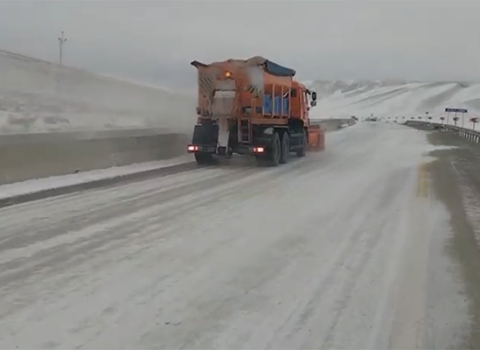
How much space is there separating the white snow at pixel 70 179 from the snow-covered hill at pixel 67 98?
24737 millimetres

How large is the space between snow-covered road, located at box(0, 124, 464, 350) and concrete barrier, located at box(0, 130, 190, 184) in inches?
86.3

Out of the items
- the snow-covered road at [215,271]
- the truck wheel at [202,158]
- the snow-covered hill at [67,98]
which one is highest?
the snow-covered hill at [67,98]

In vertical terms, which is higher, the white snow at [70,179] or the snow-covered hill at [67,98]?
the snow-covered hill at [67,98]

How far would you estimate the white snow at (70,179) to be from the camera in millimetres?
12266

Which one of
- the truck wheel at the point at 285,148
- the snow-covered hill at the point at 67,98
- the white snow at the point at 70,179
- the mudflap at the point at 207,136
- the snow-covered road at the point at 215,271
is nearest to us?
the snow-covered road at the point at 215,271

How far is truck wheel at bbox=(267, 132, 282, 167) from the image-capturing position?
64.8 ft

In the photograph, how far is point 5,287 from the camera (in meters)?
5.97

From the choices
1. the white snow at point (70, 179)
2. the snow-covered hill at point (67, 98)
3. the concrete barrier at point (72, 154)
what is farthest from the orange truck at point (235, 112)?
the snow-covered hill at point (67, 98)

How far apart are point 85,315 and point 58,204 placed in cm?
608

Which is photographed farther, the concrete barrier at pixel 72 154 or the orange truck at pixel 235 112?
the orange truck at pixel 235 112

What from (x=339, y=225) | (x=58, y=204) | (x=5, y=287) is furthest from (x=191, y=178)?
(x=5, y=287)

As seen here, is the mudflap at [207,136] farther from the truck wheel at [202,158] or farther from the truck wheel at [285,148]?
the truck wheel at [285,148]

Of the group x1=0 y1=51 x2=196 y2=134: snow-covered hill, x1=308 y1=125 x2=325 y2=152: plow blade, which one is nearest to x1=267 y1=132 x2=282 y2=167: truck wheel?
x1=308 y1=125 x2=325 y2=152: plow blade

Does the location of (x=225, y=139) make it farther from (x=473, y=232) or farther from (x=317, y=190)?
(x=473, y=232)
